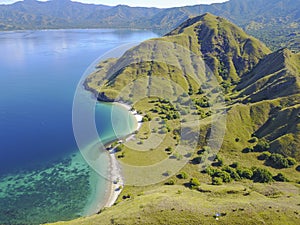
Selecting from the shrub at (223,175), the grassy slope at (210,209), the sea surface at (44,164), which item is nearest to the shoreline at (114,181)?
the sea surface at (44,164)

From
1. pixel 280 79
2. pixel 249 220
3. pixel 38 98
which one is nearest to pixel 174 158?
pixel 249 220

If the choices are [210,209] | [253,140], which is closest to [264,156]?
[253,140]

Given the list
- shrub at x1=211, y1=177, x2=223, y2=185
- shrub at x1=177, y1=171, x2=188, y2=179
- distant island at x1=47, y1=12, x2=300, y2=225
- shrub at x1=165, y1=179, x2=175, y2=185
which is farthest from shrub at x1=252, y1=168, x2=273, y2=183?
shrub at x1=165, y1=179, x2=175, y2=185

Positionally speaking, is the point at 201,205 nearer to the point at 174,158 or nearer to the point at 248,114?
the point at 174,158

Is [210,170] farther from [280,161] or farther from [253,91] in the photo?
[253,91]

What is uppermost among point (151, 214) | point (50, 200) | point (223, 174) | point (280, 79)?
point (280, 79)

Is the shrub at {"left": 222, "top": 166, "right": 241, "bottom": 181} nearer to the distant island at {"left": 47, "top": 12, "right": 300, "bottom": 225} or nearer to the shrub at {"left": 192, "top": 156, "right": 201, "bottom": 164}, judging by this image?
the distant island at {"left": 47, "top": 12, "right": 300, "bottom": 225}
